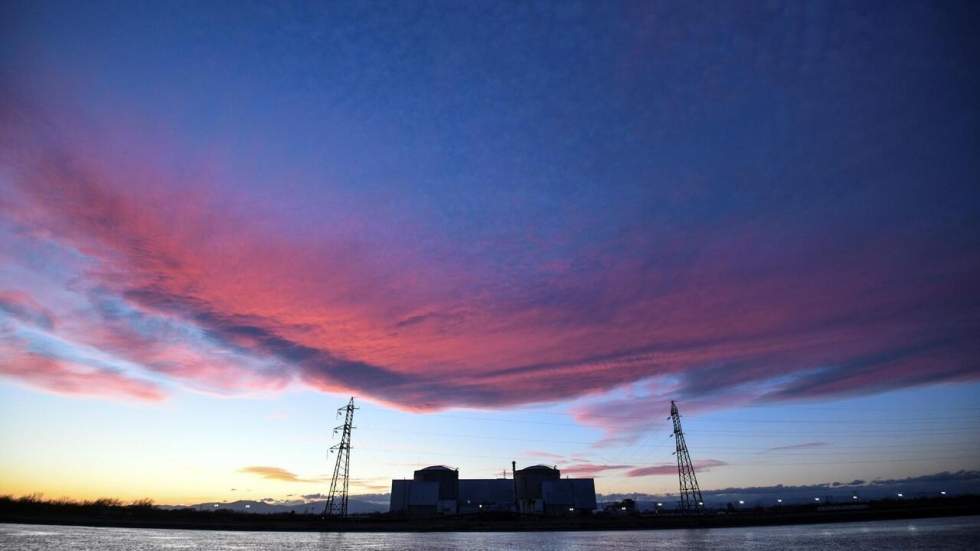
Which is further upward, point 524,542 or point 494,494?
point 494,494

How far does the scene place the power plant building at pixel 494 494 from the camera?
134000mm

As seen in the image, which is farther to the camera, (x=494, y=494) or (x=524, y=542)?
(x=494, y=494)

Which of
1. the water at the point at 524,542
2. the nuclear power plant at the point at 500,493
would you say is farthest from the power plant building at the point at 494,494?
the water at the point at 524,542

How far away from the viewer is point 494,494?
5915 inches

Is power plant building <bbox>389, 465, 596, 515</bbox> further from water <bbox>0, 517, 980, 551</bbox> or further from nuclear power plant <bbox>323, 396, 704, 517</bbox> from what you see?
water <bbox>0, 517, 980, 551</bbox>

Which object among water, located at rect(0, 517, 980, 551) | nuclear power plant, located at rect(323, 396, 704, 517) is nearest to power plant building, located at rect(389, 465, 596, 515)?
nuclear power plant, located at rect(323, 396, 704, 517)

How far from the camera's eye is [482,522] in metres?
109

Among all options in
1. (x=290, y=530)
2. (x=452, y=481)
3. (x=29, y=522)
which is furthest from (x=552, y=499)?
(x=29, y=522)

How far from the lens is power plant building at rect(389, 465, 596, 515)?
134000 mm

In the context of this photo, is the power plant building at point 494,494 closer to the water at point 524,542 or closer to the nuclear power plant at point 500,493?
the nuclear power plant at point 500,493

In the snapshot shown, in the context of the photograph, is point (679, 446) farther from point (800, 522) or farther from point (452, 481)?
point (452, 481)

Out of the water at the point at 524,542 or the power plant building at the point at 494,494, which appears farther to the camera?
the power plant building at the point at 494,494

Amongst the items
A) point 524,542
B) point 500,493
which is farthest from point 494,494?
point 524,542

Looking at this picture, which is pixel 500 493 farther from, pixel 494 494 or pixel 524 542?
pixel 524 542
